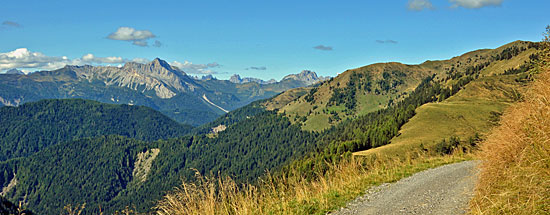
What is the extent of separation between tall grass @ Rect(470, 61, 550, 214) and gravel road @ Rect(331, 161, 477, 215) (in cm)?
133

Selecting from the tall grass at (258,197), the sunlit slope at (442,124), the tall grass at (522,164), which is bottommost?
the sunlit slope at (442,124)

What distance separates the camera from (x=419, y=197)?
480 inches

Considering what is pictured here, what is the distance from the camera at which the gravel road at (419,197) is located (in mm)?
10695

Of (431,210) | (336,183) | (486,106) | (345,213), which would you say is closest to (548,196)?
(431,210)

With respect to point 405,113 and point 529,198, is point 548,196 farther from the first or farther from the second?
point 405,113

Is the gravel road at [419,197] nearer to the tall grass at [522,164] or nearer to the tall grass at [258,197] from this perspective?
the tall grass at [258,197]

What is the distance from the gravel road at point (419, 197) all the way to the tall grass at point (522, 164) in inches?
52.2

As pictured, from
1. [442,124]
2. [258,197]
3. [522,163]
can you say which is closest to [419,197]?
[522,163]

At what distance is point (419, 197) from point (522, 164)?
14.5 feet

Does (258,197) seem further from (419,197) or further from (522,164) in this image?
(522,164)

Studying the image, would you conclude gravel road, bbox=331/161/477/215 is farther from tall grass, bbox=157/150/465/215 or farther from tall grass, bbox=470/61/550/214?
tall grass, bbox=470/61/550/214

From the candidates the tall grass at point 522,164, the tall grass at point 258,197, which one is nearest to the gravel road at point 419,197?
the tall grass at point 258,197

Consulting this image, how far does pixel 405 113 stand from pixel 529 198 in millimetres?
133731

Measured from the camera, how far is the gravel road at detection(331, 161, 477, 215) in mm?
10695
